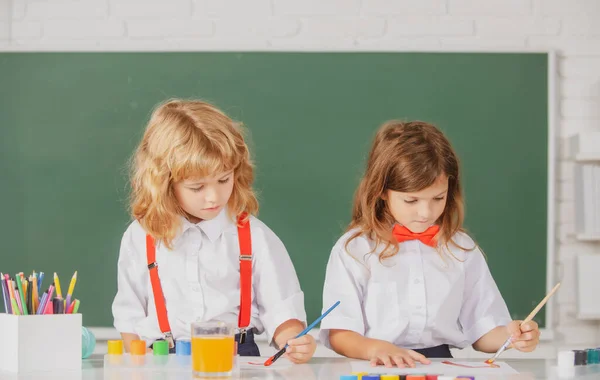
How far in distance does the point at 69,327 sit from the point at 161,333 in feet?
1.42

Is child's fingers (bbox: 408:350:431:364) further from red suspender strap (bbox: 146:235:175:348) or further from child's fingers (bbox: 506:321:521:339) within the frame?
red suspender strap (bbox: 146:235:175:348)

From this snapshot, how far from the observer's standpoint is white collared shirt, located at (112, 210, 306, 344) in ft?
6.78

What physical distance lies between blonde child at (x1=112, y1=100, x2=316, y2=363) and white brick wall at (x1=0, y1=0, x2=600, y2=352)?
1.40 m

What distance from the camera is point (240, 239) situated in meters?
2.10

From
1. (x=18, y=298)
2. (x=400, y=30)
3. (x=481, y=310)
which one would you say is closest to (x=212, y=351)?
A: (x=18, y=298)

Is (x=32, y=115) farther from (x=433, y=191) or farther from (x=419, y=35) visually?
(x=433, y=191)

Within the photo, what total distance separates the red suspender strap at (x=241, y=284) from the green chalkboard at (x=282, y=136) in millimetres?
1334

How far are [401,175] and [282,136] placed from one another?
147 cm

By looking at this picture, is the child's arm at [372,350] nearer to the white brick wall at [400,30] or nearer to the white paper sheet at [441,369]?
the white paper sheet at [441,369]

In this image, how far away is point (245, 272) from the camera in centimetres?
209

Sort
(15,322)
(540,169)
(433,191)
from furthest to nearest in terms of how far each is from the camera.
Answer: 1. (540,169)
2. (433,191)
3. (15,322)

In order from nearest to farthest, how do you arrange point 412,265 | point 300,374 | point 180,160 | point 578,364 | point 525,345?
point 300,374 < point 578,364 < point 525,345 < point 180,160 < point 412,265

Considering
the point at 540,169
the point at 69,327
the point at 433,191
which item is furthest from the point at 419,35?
the point at 69,327

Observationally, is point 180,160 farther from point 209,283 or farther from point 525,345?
point 525,345
